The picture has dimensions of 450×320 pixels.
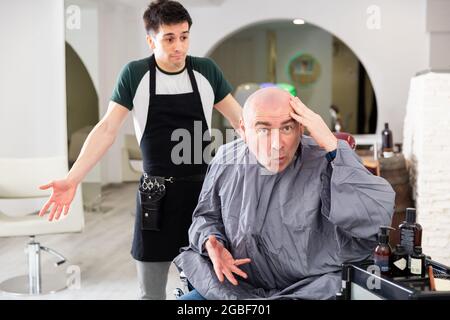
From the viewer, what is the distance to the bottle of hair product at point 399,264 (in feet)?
4.70

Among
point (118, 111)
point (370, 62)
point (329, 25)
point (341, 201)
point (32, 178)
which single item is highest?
point (329, 25)

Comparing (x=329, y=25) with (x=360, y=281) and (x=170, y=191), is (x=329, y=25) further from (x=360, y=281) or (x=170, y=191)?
(x=360, y=281)

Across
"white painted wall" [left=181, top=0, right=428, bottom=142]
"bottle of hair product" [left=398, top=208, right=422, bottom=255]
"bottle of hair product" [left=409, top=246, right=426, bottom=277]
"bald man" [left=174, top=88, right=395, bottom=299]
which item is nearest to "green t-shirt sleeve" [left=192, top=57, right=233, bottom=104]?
"bald man" [left=174, top=88, right=395, bottom=299]

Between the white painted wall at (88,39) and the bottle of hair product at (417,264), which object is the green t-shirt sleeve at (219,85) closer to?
the bottle of hair product at (417,264)

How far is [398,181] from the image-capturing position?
4367 mm

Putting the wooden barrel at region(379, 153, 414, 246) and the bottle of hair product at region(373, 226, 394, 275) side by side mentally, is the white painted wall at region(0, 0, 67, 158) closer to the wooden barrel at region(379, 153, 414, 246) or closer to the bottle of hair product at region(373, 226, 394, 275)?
the wooden barrel at region(379, 153, 414, 246)

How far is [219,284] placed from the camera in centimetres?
165

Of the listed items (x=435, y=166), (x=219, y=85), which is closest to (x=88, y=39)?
(x=435, y=166)

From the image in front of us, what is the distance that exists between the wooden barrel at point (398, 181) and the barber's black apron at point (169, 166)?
90.3 inches

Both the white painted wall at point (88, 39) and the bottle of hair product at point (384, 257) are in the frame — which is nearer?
the bottle of hair product at point (384, 257)

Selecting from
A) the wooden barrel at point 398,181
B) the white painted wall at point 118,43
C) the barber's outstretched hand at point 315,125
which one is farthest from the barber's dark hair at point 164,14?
the white painted wall at point 118,43

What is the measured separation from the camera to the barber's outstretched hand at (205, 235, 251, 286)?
1.62 meters
